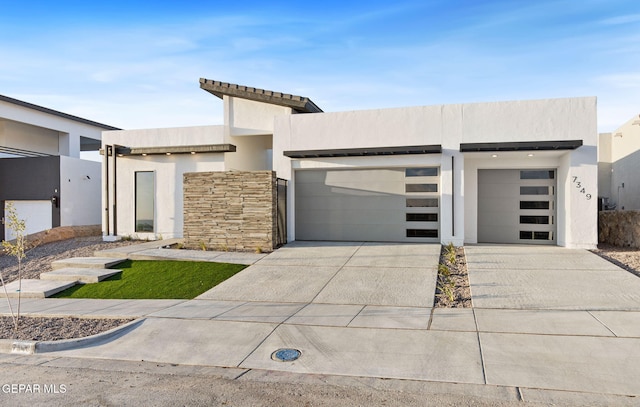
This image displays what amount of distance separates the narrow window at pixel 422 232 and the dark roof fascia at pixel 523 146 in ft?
9.42

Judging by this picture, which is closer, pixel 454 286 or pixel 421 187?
pixel 454 286

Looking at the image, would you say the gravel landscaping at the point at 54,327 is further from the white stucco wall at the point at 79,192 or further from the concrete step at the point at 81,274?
the white stucco wall at the point at 79,192

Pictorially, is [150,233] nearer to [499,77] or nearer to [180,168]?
[180,168]

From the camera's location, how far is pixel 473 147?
1291 cm

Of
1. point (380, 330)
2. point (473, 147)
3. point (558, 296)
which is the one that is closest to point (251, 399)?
point (380, 330)

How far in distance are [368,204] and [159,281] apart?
7.29 meters

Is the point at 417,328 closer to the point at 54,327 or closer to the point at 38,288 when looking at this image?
the point at 54,327

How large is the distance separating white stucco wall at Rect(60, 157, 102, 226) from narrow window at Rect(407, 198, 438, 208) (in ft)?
51.7

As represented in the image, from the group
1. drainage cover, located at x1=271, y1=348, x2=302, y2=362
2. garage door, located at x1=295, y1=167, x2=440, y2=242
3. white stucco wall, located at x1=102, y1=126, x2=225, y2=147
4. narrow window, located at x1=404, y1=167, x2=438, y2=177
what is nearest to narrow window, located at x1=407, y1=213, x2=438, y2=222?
garage door, located at x1=295, y1=167, x2=440, y2=242

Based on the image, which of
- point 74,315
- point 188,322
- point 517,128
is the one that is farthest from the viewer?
point 517,128

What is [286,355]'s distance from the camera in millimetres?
5715

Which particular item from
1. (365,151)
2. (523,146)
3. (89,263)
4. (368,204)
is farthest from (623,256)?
(89,263)

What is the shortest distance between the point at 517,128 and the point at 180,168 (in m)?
12.5

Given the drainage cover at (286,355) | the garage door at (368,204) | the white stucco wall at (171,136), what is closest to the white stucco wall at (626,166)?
the garage door at (368,204)
